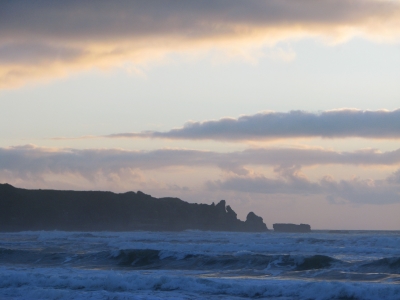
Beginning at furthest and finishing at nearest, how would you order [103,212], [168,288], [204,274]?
1. [103,212]
2. [204,274]
3. [168,288]

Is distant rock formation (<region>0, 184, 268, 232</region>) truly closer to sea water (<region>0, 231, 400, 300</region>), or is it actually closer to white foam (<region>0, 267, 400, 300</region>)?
sea water (<region>0, 231, 400, 300</region>)

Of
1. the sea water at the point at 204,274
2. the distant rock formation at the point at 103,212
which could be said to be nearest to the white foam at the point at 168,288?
the sea water at the point at 204,274

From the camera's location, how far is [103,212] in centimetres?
8288

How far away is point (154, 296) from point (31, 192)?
70.5 meters

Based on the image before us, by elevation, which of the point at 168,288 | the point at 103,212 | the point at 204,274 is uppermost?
the point at 103,212

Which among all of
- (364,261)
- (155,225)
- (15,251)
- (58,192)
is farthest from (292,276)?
(58,192)

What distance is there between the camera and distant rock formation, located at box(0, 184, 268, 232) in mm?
79812

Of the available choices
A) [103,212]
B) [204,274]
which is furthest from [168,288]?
[103,212]

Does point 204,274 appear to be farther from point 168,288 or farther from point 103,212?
point 103,212

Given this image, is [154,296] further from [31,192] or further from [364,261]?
[31,192]

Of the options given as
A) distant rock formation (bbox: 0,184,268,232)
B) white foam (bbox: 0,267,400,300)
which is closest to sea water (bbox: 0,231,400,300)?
white foam (bbox: 0,267,400,300)

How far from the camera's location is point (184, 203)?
87.0 meters

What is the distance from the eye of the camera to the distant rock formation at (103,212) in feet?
262

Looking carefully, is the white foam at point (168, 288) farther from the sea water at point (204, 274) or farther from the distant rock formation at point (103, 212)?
the distant rock formation at point (103, 212)
